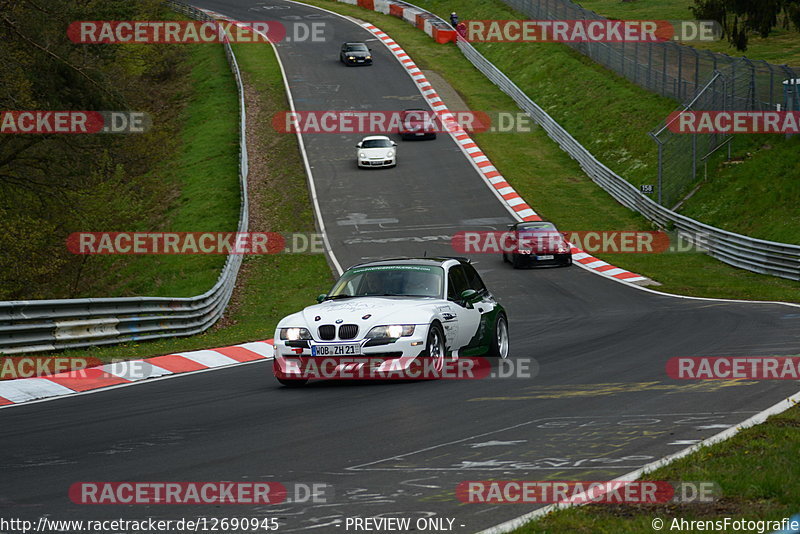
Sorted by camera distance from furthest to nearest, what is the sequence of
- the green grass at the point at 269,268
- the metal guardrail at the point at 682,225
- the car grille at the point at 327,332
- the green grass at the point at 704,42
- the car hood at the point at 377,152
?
the green grass at the point at 704,42 < the car hood at the point at 377,152 < the metal guardrail at the point at 682,225 < the green grass at the point at 269,268 < the car grille at the point at 327,332

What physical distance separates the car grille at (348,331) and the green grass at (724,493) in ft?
17.4

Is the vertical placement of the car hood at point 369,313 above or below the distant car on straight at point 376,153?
below

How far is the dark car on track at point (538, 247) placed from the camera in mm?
31844

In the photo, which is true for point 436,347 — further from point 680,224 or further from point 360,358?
point 680,224

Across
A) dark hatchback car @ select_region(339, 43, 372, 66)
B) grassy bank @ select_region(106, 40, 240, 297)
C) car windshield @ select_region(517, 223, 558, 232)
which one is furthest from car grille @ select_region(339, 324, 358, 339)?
dark hatchback car @ select_region(339, 43, 372, 66)

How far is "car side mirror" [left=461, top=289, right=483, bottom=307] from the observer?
44.2 ft

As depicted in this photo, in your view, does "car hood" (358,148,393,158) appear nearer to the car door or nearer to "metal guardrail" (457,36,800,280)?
"metal guardrail" (457,36,800,280)

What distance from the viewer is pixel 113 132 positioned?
3059 centimetres

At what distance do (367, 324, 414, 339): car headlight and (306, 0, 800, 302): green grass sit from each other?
14243 mm

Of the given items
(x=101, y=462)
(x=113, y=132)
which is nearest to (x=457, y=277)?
(x=101, y=462)

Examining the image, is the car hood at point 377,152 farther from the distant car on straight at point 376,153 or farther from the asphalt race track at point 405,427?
the asphalt race track at point 405,427

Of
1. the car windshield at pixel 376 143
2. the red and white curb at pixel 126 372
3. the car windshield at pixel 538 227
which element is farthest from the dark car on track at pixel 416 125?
the red and white curb at pixel 126 372

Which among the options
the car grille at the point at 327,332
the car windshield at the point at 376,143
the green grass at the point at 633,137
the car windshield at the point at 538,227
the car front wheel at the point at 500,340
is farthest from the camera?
the car windshield at the point at 376,143

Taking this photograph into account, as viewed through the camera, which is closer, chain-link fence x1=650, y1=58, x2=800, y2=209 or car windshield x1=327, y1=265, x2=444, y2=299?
car windshield x1=327, y1=265, x2=444, y2=299
